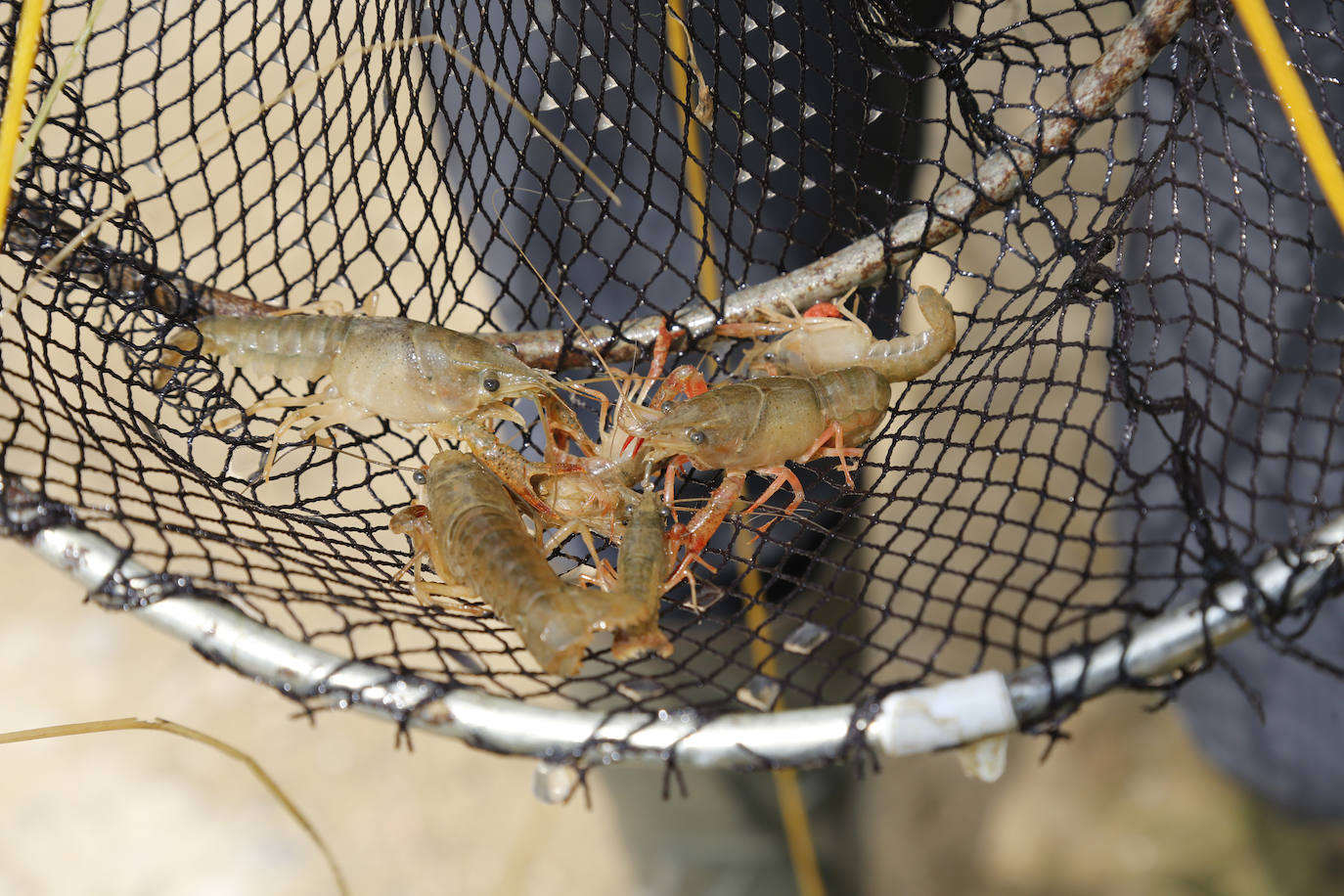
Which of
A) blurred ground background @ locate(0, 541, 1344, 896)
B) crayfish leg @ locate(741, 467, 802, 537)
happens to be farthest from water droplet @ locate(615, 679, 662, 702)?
blurred ground background @ locate(0, 541, 1344, 896)

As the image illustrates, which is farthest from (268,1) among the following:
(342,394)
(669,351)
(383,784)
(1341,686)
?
(1341,686)

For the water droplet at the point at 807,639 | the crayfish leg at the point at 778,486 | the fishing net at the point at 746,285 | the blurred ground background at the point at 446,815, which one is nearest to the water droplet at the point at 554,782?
the fishing net at the point at 746,285

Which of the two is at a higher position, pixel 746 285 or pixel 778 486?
pixel 746 285

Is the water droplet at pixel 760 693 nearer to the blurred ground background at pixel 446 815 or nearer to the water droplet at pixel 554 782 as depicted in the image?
the water droplet at pixel 554 782

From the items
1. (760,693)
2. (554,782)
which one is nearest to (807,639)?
(760,693)

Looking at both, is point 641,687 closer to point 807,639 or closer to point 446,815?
point 807,639
